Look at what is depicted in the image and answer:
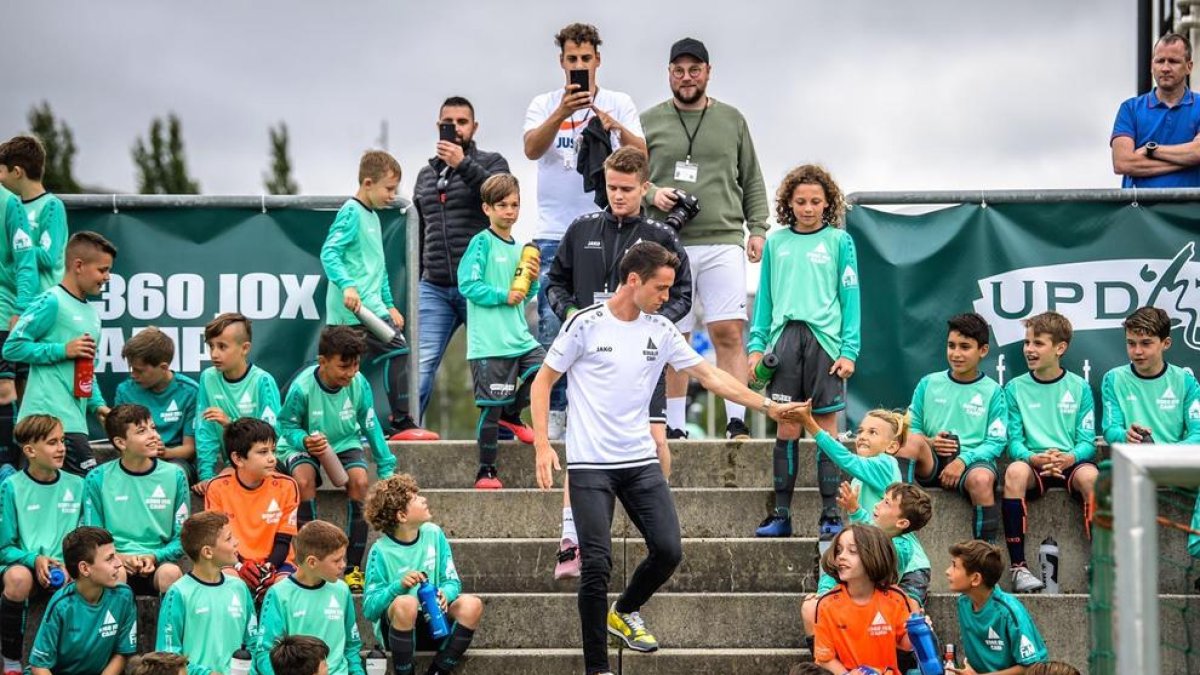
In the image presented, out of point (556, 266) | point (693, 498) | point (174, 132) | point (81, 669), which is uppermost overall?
point (174, 132)

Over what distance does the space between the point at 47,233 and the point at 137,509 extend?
5.82 ft

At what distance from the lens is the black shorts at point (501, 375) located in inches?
375

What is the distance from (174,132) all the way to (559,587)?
129ft

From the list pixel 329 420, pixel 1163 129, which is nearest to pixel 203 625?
pixel 329 420

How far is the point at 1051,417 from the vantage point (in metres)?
9.12

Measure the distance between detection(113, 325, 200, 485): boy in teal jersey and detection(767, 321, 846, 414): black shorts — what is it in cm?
332

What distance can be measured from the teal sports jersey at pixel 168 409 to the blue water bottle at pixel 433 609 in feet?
7.62

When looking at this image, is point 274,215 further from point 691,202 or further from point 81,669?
point 81,669

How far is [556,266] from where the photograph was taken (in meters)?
8.99

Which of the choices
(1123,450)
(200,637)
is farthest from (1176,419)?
(200,637)

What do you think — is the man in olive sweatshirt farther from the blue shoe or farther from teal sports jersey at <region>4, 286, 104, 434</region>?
teal sports jersey at <region>4, 286, 104, 434</region>

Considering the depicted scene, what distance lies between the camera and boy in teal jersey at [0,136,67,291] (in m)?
9.12

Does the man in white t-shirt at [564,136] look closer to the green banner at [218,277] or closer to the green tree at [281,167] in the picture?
the green banner at [218,277]

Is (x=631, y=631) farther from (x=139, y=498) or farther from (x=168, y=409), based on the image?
(x=168, y=409)
